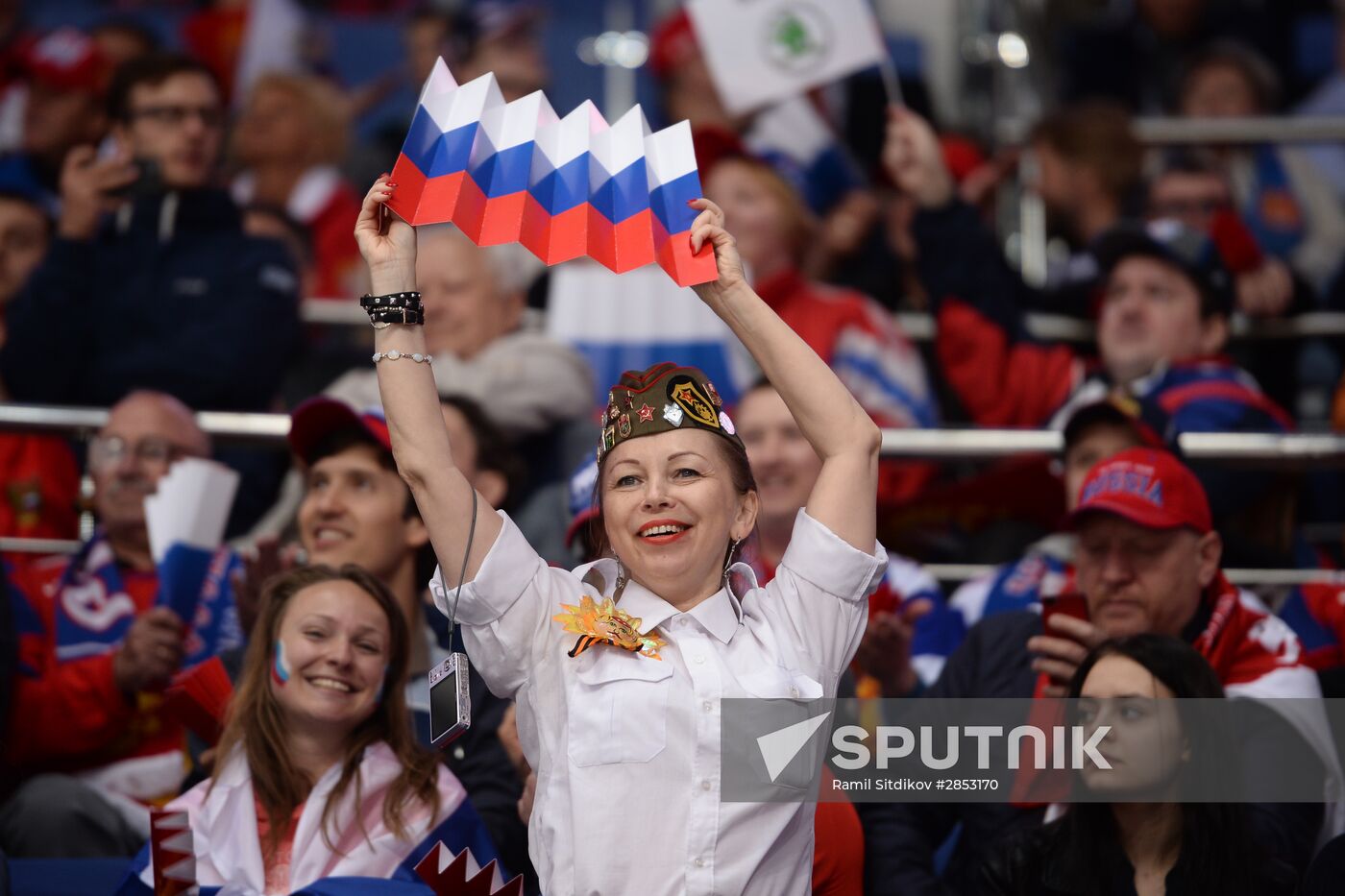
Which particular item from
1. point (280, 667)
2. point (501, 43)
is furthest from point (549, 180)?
point (501, 43)

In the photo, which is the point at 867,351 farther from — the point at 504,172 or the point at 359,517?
the point at 504,172

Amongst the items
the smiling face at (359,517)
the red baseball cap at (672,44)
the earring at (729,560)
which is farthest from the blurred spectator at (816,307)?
the earring at (729,560)

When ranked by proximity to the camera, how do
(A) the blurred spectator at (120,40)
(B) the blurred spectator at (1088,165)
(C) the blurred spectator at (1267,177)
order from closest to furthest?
(B) the blurred spectator at (1088,165) < (C) the blurred spectator at (1267,177) < (A) the blurred spectator at (120,40)

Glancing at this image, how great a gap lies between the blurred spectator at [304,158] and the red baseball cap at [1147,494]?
417 centimetres

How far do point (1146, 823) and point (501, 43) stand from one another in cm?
513

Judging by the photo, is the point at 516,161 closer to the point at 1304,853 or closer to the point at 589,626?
the point at 589,626

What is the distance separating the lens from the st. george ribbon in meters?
3.22

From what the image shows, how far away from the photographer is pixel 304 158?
7.90m

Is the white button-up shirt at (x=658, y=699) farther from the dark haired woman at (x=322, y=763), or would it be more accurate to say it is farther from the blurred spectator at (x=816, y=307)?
the blurred spectator at (x=816, y=307)

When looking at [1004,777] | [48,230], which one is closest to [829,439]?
[1004,777]

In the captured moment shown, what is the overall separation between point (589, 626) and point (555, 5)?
7531 mm

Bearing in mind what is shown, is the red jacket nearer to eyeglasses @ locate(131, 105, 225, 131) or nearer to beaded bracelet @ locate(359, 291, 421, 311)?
eyeglasses @ locate(131, 105, 225, 131)

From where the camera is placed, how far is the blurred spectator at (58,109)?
7.70 m

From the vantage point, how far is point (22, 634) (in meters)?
4.69
